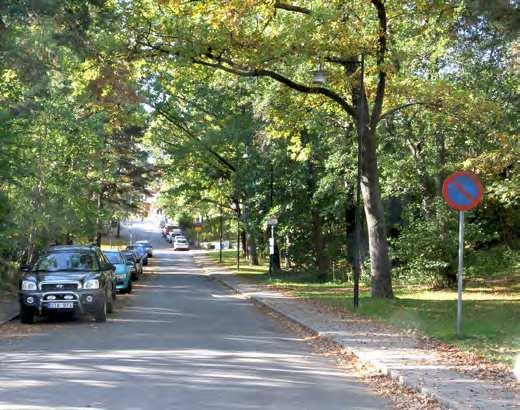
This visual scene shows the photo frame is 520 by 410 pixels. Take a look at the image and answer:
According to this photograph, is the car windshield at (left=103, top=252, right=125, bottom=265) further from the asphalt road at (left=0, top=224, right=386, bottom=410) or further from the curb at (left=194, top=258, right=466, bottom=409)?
the curb at (left=194, top=258, right=466, bottom=409)

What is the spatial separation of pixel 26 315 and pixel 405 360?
358 inches

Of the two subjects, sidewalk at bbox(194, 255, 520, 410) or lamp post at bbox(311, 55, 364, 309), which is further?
lamp post at bbox(311, 55, 364, 309)

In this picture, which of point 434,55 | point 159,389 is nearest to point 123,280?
point 434,55

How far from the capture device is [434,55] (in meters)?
22.8

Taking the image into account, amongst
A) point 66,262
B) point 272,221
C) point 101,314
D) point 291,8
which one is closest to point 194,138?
point 272,221

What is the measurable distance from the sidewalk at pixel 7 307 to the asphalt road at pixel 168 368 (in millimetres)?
1156

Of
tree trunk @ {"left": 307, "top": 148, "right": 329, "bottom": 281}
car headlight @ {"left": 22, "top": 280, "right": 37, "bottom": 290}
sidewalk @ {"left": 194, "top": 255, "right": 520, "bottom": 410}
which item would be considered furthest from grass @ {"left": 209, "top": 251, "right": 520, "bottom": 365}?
car headlight @ {"left": 22, "top": 280, "right": 37, "bottom": 290}

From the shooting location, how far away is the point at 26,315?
1630 cm

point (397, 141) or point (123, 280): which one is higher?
point (397, 141)

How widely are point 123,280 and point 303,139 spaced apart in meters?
9.97

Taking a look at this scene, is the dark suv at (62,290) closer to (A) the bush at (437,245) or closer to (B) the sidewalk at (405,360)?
(B) the sidewalk at (405,360)

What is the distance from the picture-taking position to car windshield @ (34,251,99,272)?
55.9 feet

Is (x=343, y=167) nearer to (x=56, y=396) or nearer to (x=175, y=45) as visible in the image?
(x=175, y=45)

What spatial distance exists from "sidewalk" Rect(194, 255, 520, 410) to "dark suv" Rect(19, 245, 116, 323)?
4.58 metres
